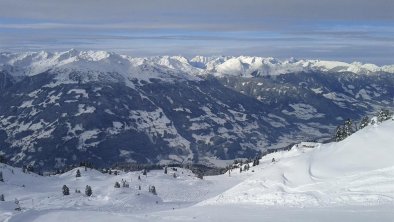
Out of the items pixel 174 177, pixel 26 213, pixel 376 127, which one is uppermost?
pixel 376 127

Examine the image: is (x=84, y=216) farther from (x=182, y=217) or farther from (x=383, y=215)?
(x=383, y=215)

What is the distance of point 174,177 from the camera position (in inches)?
7165

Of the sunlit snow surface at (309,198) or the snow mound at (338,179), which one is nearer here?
the sunlit snow surface at (309,198)

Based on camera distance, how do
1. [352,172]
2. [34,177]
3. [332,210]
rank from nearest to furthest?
[332,210], [352,172], [34,177]

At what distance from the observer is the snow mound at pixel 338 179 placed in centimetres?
5263

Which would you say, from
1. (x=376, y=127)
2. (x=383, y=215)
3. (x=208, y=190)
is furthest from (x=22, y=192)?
(x=383, y=215)

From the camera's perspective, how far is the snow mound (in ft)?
173

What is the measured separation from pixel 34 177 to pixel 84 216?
127 meters

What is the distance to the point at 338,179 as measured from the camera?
62.4 meters

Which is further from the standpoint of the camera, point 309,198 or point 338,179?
point 338,179

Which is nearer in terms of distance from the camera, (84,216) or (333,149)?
(84,216)

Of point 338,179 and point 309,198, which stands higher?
point 338,179

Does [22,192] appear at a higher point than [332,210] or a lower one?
lower

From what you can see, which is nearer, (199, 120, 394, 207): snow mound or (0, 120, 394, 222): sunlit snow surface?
(0, 120, 394, 222): sunlit snow surface
